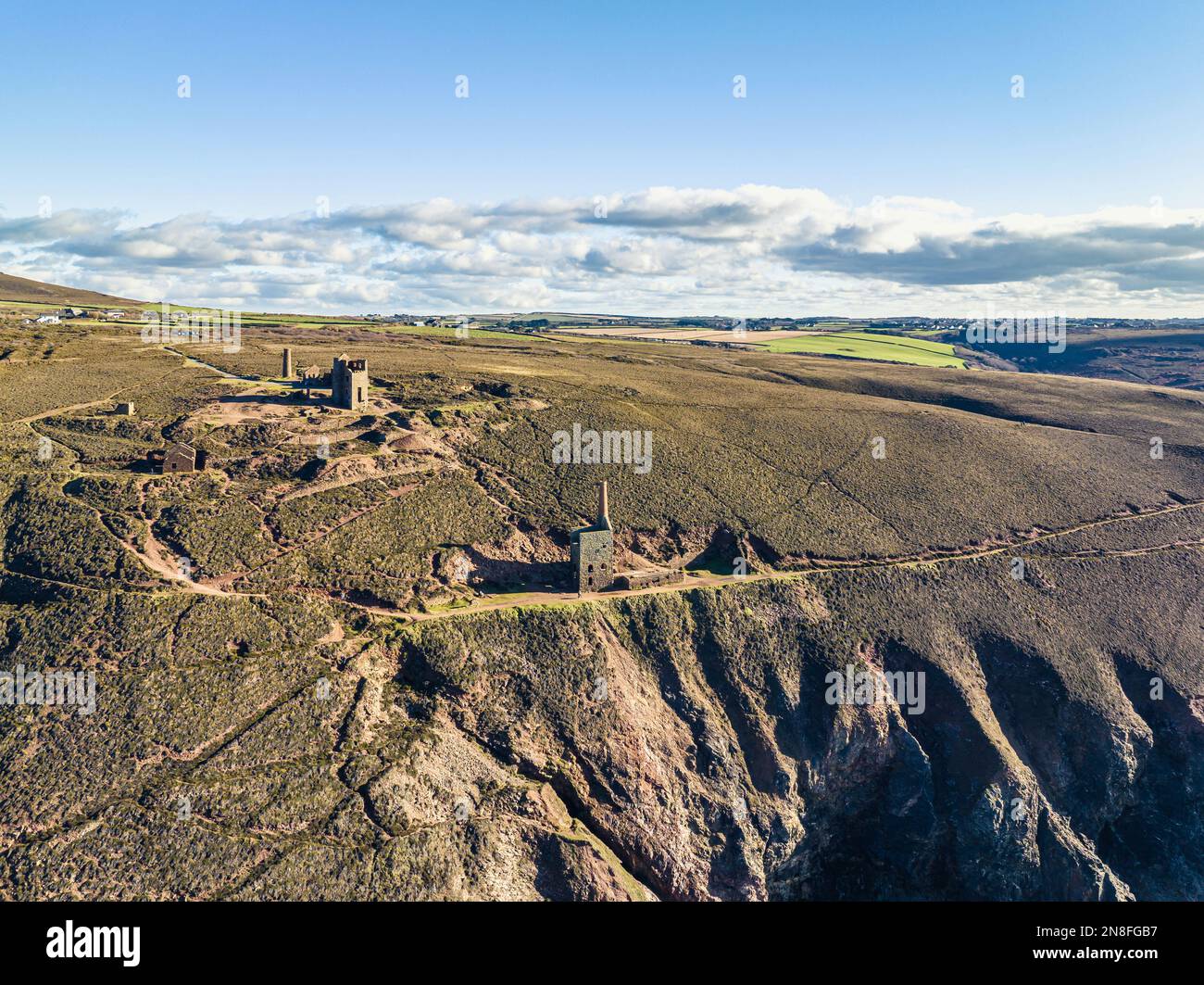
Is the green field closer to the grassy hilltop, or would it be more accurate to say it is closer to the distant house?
the grassy hilltop

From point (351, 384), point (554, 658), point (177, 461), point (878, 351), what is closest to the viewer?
point (554, 658)

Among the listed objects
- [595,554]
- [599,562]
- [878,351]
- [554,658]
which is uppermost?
[878,351]

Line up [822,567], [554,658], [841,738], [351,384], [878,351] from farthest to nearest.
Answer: [878,351] → [351,384] → [822,567] → [841,738] → [554,658]

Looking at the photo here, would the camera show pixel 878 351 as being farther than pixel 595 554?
Yes

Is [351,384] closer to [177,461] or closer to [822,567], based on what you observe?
[177,461]

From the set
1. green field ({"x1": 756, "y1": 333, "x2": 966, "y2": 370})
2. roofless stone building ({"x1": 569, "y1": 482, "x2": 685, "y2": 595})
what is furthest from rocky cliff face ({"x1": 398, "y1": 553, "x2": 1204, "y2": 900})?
green field ({"x1": 756, "y1": 333, "x2": 966, "y2": 370})

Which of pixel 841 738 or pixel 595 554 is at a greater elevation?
pixel 595 554

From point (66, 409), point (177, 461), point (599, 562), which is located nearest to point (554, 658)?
point (599, 562)
